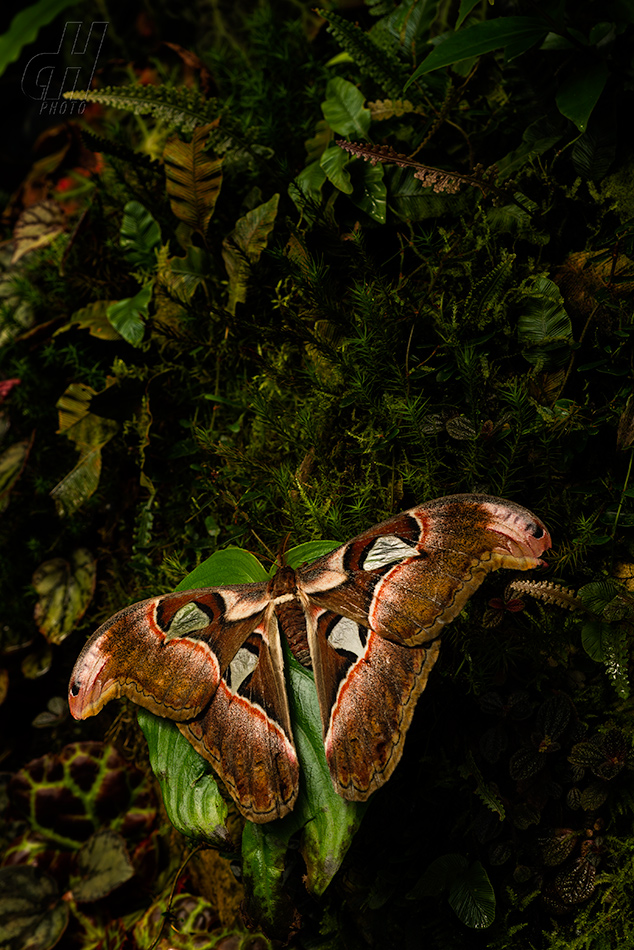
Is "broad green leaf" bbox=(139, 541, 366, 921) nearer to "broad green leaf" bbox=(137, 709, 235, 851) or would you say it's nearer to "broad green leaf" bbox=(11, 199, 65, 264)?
"broad green leaf" bbox=(137, 709, 235, 851)

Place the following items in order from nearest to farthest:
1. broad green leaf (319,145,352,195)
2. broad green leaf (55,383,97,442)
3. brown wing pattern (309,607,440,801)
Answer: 1. brown wing pattern (309,607,440,801)
2. broad green leaf (319,145,352,195)
3. broad green leaf (55,383,97,442)

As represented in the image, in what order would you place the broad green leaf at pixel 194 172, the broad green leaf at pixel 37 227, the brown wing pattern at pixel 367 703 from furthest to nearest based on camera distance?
the broad green leaf at pixel 37 227 < the broad green leaf at pixel 194 172 < the brown wing pattern at pixel 367 703

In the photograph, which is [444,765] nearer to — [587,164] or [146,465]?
[146,465]

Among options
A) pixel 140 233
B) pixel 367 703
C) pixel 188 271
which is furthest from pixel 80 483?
pixel 367 703

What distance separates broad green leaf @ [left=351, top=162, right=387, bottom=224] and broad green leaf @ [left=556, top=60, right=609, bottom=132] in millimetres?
584

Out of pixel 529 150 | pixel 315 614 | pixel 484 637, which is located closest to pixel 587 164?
pixel 529 150

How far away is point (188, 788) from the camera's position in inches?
65.0

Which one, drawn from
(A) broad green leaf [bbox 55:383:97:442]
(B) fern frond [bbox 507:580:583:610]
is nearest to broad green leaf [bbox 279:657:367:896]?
(B) fern frond [bbox 507:580:583:610]

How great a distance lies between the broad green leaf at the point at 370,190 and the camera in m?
2.11

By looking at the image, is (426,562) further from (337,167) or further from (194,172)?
(194,172)

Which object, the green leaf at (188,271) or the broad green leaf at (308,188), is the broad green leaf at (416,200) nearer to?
the broad green leaf at (308,188)

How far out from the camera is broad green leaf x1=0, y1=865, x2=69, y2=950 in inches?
95.7

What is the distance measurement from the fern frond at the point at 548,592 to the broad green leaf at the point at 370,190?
1.27 metres

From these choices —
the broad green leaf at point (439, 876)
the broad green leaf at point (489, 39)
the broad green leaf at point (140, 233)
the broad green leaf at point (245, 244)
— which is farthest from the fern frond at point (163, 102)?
the broad green leaf at point (439, 876)
